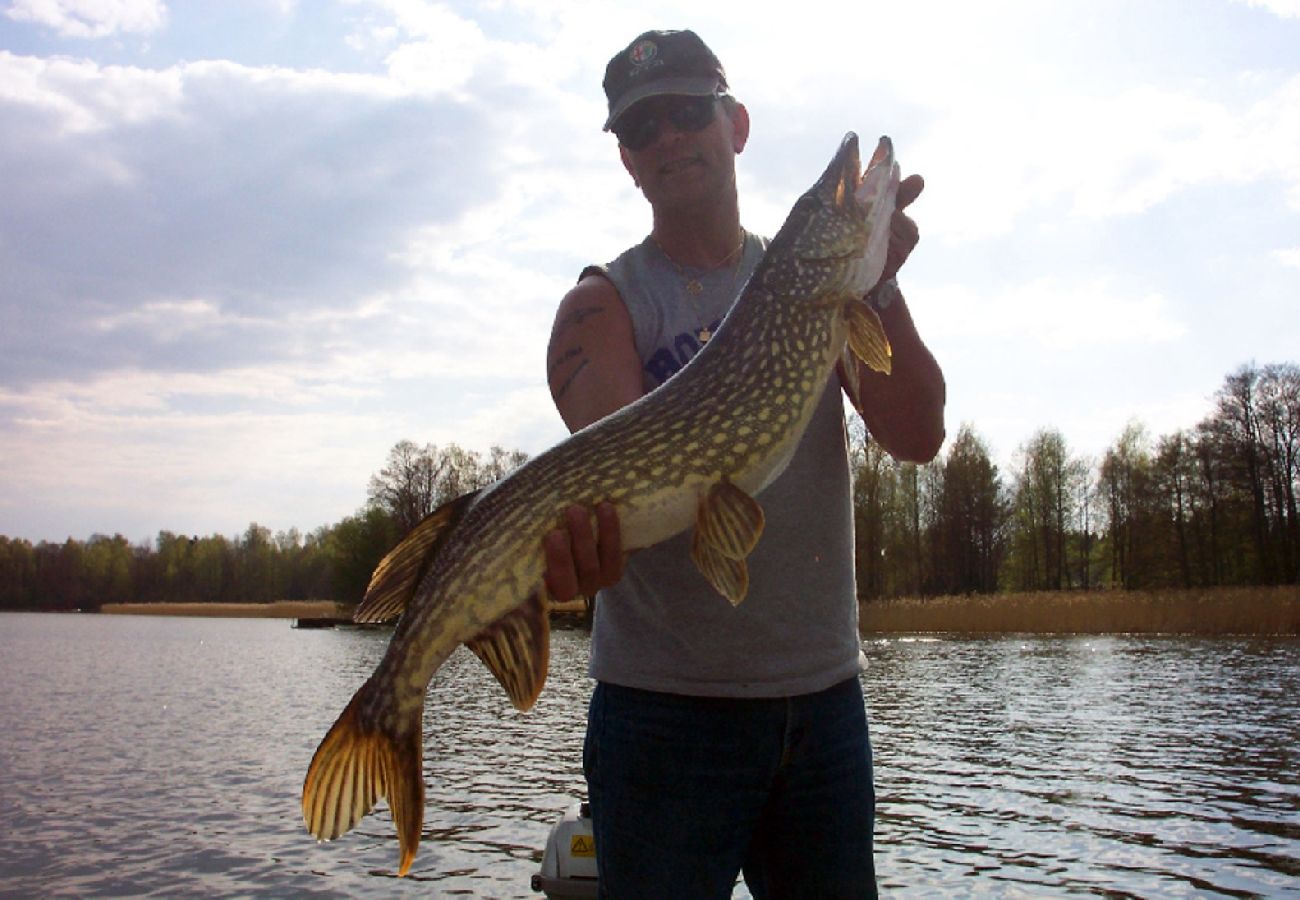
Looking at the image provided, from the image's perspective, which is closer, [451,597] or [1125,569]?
[451,597]

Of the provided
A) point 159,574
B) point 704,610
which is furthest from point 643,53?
point 159,574

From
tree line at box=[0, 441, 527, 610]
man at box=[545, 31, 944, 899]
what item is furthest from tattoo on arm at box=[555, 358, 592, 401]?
tree line at box=[0, 441, 527, 610]

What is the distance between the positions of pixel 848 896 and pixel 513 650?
0.89 meters

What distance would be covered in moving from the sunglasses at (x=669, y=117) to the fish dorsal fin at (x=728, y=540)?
96 cm

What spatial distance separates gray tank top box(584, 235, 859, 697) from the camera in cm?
205

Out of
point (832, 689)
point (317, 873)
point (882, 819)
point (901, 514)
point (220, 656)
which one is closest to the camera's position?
point (832, 689)

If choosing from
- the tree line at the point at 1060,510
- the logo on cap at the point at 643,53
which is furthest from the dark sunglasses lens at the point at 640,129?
the tree line at the point at 1060,510

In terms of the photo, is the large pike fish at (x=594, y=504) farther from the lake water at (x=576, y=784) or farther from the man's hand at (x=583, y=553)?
the lake water at (x=576, y=784)

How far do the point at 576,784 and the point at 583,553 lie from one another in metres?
8.09

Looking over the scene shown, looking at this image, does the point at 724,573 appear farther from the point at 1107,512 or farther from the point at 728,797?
the point at 1107,512

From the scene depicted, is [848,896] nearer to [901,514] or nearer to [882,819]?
[882,819]

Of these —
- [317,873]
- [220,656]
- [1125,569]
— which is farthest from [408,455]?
[317,873]

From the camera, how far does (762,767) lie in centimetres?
203

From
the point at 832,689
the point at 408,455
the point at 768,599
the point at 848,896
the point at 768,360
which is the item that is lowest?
the point at 848,896
